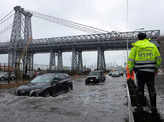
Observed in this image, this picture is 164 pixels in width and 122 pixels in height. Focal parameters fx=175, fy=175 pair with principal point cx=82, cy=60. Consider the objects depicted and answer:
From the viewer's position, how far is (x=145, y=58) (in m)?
4.15

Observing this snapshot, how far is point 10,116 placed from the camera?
471 cm

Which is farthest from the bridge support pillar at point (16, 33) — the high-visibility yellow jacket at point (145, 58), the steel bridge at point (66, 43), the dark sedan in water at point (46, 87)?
the high-visibility yellow jacket at point (145, 58)

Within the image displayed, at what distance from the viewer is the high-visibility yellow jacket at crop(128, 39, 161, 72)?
411 centimetres

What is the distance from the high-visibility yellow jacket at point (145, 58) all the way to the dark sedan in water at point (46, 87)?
18.0ft

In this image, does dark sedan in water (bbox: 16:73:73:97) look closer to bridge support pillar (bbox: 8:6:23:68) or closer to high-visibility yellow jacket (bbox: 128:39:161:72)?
high-visibility yellow jacket (bbox: 128:39:161:72)

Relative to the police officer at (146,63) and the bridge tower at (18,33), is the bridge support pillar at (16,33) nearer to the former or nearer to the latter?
the bridge tower at (18,33)

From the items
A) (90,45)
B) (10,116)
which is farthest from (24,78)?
(90,45)

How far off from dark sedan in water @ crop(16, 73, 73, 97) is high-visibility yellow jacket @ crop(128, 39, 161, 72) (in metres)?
5.50

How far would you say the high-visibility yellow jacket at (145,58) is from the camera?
411 cm

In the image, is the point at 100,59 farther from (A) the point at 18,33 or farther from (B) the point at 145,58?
(B) the point at 145,58

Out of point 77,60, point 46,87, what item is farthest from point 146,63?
point 77,60

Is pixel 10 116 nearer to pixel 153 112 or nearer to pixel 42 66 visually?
pixel 153 112

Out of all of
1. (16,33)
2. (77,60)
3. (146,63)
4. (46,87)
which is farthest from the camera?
(77,60)

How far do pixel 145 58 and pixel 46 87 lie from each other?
235 inches
